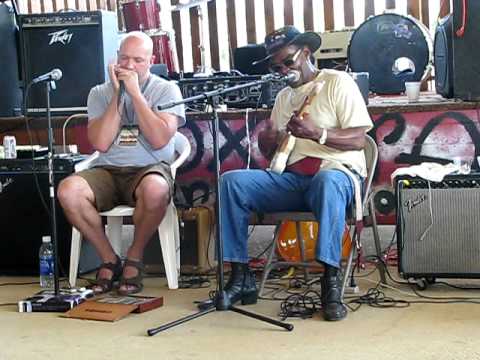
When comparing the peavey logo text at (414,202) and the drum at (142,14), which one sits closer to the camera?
the peavey logo text at (414,202)

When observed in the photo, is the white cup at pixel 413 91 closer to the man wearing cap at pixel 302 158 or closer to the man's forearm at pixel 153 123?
the man wearing cap at pixel 302 158

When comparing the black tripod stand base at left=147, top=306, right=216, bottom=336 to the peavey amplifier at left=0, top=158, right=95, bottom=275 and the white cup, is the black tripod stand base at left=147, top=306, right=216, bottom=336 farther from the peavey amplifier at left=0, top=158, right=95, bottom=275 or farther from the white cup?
the white cup

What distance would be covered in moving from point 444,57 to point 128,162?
1.75 m

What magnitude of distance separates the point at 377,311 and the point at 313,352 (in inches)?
24.7

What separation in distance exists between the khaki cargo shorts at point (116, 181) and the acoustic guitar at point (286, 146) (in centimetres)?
59

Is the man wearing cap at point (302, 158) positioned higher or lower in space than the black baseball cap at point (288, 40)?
lower

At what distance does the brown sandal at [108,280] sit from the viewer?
13.8 ft

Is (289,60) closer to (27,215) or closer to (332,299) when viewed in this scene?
(332,299)

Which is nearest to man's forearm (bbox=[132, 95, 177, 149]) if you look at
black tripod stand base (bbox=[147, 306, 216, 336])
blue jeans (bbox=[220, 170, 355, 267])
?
blue jeans (bbox=[220, 170, 355, 267])

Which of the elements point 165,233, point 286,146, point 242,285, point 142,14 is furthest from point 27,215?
point 142,14

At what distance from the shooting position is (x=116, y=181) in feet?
14.3

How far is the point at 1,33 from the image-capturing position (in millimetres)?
5258

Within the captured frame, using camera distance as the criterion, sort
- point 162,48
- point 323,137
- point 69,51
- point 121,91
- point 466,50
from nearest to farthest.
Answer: point 323,137 → point 121,91 → point 466,50 → point 69,51 → point 162,48

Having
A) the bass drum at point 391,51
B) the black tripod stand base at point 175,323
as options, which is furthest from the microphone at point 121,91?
the bass drum at point 391,51
